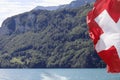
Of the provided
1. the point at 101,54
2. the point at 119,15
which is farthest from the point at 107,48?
the point at 119,15

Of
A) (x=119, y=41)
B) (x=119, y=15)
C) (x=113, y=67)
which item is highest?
(x=119, y=15)

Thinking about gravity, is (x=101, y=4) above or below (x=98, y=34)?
above

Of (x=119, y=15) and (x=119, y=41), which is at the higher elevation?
(x=119, y=15)

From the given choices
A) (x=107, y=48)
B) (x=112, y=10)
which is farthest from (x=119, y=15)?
(x=107, y=48)

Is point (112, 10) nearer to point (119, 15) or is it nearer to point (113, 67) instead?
point (119, 15)

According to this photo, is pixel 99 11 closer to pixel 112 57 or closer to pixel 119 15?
pixel 119 15
